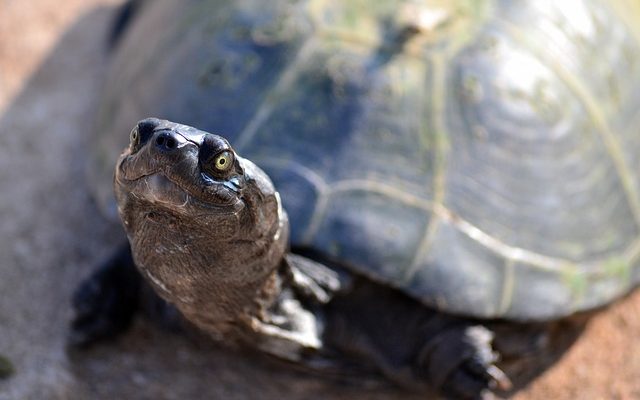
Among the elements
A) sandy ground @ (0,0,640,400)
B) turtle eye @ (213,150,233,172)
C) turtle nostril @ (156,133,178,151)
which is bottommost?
sandy ground @ (0,0,640,400)

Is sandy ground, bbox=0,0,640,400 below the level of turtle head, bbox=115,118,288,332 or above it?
below

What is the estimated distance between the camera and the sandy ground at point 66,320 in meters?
2.58

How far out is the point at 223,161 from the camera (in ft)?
5.48

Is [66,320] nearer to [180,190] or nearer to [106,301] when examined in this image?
[106,301]

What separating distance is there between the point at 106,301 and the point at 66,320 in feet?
0.57

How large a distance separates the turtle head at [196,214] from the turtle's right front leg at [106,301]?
2.11 ft

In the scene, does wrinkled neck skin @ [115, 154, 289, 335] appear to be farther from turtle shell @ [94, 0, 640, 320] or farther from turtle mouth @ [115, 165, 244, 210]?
turtle shell @ [94, 0, 640, 320]

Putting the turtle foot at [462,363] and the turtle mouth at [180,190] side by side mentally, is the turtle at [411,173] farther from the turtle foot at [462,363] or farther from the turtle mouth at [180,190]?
the turtle mouth at [180,190]

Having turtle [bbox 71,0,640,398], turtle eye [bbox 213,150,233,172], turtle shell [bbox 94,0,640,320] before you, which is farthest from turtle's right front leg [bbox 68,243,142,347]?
turtle eye [bbox 213,150,233,172]

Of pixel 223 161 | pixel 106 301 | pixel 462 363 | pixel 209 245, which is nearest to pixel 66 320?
pixel 106 301

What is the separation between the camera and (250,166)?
1.78 meters

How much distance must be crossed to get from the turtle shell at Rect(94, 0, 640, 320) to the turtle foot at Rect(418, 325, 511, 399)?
0.32ft

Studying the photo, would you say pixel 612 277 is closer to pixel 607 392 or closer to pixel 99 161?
pixel 607 392

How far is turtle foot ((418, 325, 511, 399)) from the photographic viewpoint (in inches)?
98.8
